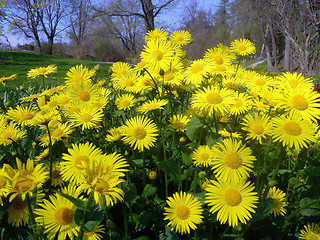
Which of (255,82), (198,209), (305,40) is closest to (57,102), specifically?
(198,209)

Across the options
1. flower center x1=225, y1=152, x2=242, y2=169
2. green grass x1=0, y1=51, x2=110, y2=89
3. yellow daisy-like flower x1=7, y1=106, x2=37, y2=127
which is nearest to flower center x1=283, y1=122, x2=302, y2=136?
flower center x1=225, y1=152, x2=242, y2=169

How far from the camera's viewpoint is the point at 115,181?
0.87m

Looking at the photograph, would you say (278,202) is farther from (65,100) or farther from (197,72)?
(65,100)

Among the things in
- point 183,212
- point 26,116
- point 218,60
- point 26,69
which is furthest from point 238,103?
point 26,69

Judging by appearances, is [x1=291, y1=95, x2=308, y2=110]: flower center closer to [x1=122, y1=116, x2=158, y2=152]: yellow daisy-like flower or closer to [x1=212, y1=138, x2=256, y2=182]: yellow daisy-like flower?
[x1=212, y1=138, x2=256, y2=182]: yellow daisy-like flower

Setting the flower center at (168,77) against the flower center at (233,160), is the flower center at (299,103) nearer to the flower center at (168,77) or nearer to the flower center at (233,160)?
the flower center at (233,160)

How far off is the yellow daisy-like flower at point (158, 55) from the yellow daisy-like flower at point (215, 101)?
386 millimetres

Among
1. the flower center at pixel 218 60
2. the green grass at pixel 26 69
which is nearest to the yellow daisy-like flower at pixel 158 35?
the flower center at pixel 218 60

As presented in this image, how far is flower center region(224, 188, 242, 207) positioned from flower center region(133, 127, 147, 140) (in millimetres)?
563

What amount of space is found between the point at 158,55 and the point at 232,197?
3.24ft

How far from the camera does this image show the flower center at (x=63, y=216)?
3.28 feet

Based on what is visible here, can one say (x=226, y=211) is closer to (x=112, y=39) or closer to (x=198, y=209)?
(x=198, y=209)

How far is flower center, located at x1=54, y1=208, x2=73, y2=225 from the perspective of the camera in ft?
3.28

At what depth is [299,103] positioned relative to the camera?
109cm
